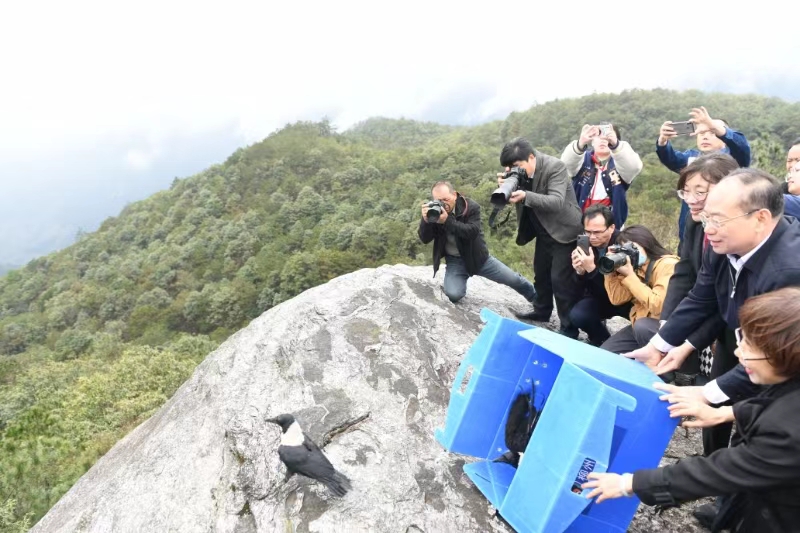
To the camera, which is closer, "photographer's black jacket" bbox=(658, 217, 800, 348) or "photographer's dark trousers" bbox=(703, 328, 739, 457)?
"photographer's black jacket" bbox=(658, 217, 800, 348)

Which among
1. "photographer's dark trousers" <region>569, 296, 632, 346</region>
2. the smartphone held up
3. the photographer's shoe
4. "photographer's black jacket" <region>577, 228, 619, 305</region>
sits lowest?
the photographer's shoe

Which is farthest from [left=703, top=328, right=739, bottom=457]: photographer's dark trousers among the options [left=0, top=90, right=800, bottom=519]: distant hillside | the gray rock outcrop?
[left=0, top=90, right=800, bottom=519]: distant hillside

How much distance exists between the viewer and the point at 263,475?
2660 millimetres

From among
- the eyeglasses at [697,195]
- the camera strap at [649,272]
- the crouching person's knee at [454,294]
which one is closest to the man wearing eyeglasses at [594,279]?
the camera strap at [649,272]

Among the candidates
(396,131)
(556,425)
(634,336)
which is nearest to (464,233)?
(634,336)

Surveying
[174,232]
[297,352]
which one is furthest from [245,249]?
[297,352]

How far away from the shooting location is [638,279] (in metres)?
3.00

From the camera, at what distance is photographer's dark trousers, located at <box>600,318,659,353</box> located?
2854 millimetres

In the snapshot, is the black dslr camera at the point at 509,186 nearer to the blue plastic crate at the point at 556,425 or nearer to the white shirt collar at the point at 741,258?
the blue plastic crate at the point at 556,425

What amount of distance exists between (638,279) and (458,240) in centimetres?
170

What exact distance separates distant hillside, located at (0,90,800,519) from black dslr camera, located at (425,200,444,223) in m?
6.40

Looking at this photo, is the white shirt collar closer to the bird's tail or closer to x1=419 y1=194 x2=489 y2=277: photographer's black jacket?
the bird's tail

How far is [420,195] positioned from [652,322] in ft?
127

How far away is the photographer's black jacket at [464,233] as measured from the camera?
422cm
